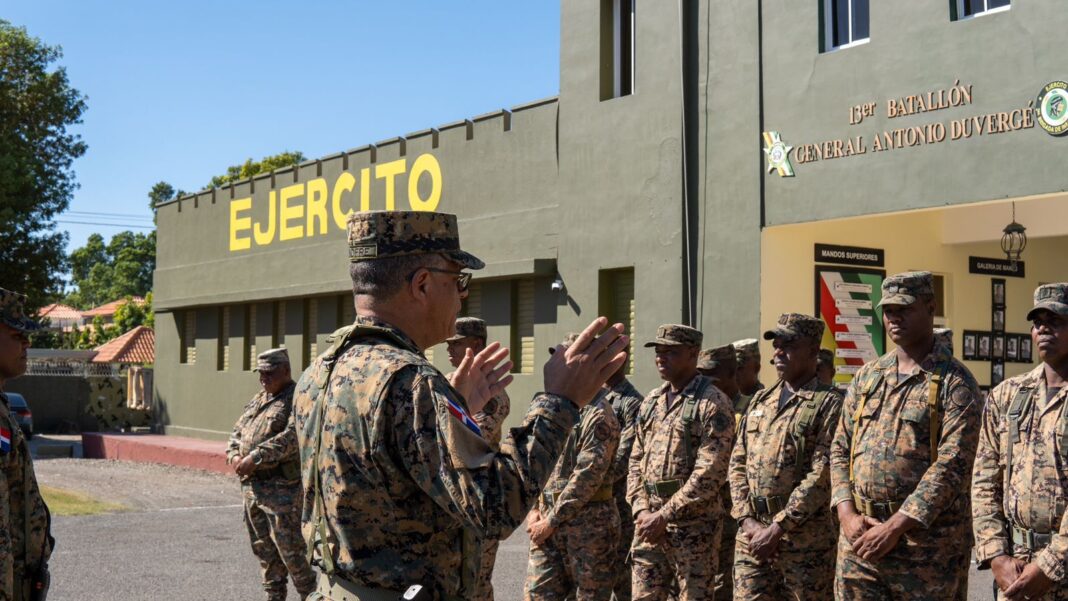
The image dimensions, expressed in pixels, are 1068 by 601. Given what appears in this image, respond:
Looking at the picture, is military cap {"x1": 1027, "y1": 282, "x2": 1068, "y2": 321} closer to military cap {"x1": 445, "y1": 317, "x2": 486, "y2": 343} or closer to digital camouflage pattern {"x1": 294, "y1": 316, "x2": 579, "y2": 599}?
digital camouflage pattern {"x1": 294, "y1": 316, "x2": 579, "y2": 599}

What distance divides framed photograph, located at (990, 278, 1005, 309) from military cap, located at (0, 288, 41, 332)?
11809mm

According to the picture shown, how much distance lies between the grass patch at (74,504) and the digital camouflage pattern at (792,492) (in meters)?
11.0

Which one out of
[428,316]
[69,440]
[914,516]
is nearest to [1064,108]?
[914,516]

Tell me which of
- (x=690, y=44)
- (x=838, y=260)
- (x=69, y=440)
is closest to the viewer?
(x=838, y=260)

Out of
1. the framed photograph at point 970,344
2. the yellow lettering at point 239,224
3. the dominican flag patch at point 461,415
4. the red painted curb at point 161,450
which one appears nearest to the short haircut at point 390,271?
the dominican flag patch at point 461,415

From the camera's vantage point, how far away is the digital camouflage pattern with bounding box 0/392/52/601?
16.7ft

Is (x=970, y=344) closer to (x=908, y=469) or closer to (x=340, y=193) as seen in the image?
(x=908, y=469)

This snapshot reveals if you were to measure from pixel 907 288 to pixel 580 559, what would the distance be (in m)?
2.93

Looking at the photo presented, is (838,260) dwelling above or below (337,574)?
above

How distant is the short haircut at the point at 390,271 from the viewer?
11.3 feet

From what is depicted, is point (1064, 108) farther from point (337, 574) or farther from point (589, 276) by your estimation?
point (337, 574)

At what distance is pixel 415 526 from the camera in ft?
10.4

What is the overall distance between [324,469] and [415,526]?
32 cm

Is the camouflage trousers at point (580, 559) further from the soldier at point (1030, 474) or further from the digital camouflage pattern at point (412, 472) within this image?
the digital camouflage pattern at point (412, 472)
